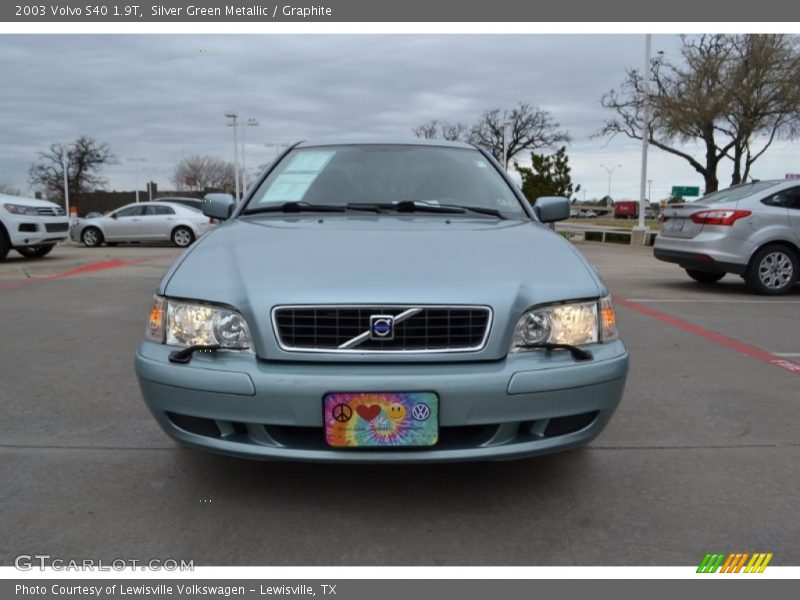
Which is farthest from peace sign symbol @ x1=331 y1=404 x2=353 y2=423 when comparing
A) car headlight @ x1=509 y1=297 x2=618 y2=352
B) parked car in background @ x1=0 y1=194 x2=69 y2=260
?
parked car in background @ x1=0 y1=194 x2=69 y2=260

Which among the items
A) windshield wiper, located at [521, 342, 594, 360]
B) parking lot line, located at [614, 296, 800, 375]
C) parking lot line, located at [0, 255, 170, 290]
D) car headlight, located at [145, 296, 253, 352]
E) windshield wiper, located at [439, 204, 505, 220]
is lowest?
parking lot line, located at [614, 296, 800, 375]

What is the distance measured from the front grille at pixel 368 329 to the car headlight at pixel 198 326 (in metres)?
0.16

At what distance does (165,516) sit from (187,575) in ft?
1.32

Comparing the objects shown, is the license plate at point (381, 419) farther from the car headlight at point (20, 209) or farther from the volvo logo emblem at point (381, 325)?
the car headlight at point (20, 209)

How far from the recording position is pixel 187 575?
2.20m

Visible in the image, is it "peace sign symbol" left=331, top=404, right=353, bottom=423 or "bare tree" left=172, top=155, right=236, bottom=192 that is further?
"bare tree" left=172, top=155, right=236, bottom=192

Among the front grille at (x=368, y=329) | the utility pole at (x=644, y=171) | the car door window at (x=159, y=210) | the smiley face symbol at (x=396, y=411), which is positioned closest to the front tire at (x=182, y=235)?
the car door window at (x=159, y=210)

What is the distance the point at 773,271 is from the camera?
8.48m

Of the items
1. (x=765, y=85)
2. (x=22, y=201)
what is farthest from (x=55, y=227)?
(x=765, y=85)

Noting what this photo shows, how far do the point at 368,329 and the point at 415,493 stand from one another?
2.56ft

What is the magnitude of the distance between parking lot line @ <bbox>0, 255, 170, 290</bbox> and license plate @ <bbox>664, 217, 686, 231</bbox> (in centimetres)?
867

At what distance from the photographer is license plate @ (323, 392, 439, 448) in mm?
2279

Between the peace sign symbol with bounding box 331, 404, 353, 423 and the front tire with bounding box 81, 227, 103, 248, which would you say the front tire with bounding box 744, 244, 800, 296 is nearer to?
the peace sign symbol with bounding box 331, 404, 353, 423

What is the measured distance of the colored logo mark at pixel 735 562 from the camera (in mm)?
2245
